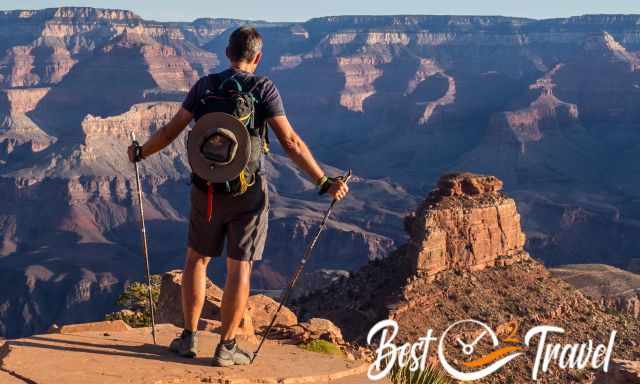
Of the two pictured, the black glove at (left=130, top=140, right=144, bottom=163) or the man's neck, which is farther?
the black glove at (left=130, top=140, right=144, bottom=163)

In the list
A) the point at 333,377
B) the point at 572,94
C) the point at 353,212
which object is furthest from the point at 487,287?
the point at 572,94

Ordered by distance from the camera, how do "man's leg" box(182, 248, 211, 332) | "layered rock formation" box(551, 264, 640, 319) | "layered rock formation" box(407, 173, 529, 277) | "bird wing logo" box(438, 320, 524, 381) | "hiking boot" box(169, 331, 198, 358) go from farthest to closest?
"layered rock formation" box(551, 264, 640, 319)
"layered rock formation" box(407, 173, 529, 277)
"bird wing logo" box(438, 320, 524, 381)
"man's leg" box(182, 248, 211, 332)
"hiking boot" box(169, 331, 198, 358)

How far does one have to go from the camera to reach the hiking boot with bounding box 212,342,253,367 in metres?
10.4

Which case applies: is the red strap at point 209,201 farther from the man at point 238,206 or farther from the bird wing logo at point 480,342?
the bird wing logo at point 480,342

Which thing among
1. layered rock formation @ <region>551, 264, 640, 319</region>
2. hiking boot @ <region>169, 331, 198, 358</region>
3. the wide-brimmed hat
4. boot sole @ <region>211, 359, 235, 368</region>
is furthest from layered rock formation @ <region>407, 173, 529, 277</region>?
the wide-brimmed hat

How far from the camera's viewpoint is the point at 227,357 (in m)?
10.5

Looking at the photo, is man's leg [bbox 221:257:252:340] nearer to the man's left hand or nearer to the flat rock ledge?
the flat rock ledge

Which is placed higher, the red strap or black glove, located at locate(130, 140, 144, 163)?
black glove, located at locate(130, 140, 144, 163)

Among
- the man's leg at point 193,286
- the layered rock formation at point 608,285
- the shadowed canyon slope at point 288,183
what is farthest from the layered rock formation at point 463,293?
the shadowed canyon slope at point 288,183

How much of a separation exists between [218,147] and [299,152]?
3.20 ft

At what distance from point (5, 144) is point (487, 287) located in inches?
5275

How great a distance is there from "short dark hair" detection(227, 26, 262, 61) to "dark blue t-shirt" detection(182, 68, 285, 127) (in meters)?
0.16

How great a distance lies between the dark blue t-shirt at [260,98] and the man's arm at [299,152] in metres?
0.09

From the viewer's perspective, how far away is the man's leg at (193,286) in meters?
10.9
